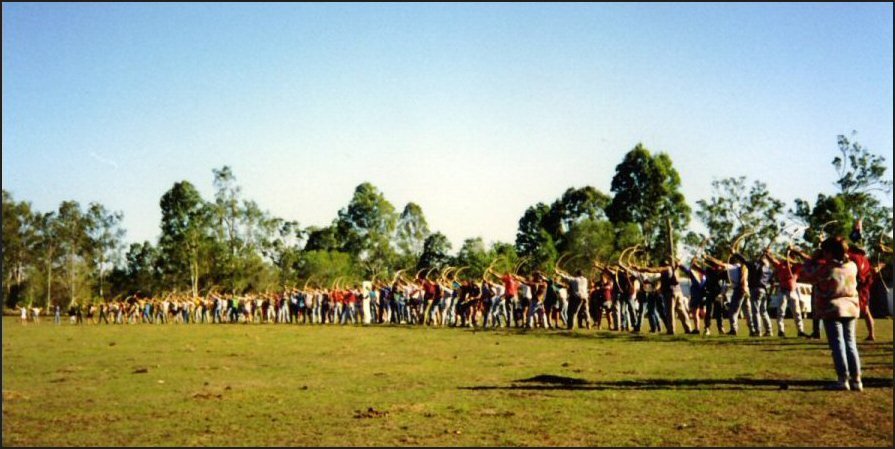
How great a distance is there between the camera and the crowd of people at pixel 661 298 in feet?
31.2

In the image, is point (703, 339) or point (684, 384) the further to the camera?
point (703, 339)

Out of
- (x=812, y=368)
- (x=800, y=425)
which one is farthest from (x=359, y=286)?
(x=800, y=425)

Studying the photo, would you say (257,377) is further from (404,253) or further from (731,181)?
(404,253)

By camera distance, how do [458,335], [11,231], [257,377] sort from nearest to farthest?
[257,377]
[458,335]
[11,231]

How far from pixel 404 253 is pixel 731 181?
45.8 metres

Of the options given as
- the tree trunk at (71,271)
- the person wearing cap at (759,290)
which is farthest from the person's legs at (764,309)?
the tree trunk at (71,271)

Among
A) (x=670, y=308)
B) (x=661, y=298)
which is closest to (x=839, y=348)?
(x=670, y=308)

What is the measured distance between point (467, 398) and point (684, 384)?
11.2 feet

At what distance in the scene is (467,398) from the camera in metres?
9.55

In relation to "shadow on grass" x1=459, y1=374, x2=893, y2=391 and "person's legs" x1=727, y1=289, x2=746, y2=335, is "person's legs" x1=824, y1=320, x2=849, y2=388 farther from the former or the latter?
"person's legs" x1=727, y1=289, x2=746, y2=335

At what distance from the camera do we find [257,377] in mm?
12641

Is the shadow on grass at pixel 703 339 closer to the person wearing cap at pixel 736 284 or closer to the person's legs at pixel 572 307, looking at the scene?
the person wearing cap at pixel 736 284

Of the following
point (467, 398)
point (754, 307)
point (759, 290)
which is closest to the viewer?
point (467, 398)

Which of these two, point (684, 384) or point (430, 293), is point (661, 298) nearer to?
point (430, 293)
